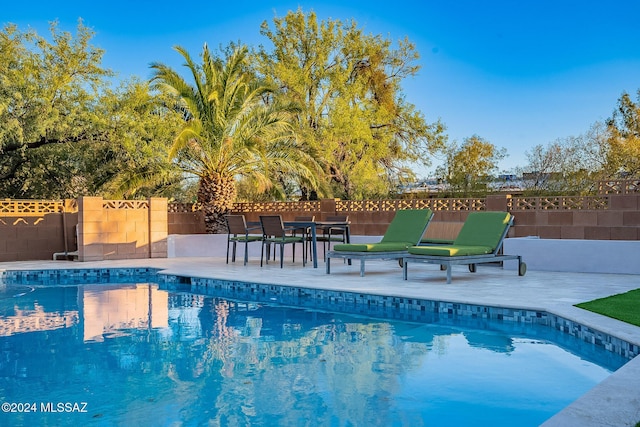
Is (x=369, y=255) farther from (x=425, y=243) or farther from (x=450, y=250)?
(x=425, y=243)

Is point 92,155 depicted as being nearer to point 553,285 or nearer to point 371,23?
point 371,23

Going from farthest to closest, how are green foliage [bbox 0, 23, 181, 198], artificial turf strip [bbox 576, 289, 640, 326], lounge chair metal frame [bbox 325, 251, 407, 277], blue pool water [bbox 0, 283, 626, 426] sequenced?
green foliage [bbox 0, 23, 181, 198]
lounge chair metal frame [bbox 325, 251, 407, 277]
artificial turf strip [bbox 576, 289, 640, 326]
blue pool water [bbox 0, 283, 626, 426]

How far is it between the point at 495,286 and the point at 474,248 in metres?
0.83

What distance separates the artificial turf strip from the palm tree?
8.75 m

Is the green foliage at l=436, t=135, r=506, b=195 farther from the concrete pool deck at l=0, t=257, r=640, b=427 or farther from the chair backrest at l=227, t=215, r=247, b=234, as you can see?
the chair backrest at l=227, t=215, r=247, b=234

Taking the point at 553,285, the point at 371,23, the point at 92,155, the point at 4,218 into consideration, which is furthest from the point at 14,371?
the point at 371,23

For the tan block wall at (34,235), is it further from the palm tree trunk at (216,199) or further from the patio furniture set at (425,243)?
the patio furniture set at (425,243)

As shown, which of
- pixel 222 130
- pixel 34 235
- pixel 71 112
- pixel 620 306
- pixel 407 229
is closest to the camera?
pixel 620 306

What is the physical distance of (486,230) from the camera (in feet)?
30.4

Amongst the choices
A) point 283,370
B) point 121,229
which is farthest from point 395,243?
point 121,229

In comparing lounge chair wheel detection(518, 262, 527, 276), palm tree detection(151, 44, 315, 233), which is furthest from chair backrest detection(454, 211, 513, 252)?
palm tree detection(151, 44, 315, 233)

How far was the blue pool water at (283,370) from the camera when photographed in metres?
3.72

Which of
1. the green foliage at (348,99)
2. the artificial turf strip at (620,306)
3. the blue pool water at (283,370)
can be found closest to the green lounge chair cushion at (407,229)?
the blue pool water at (283,370)

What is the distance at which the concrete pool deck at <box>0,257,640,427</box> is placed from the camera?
10.1 feet
